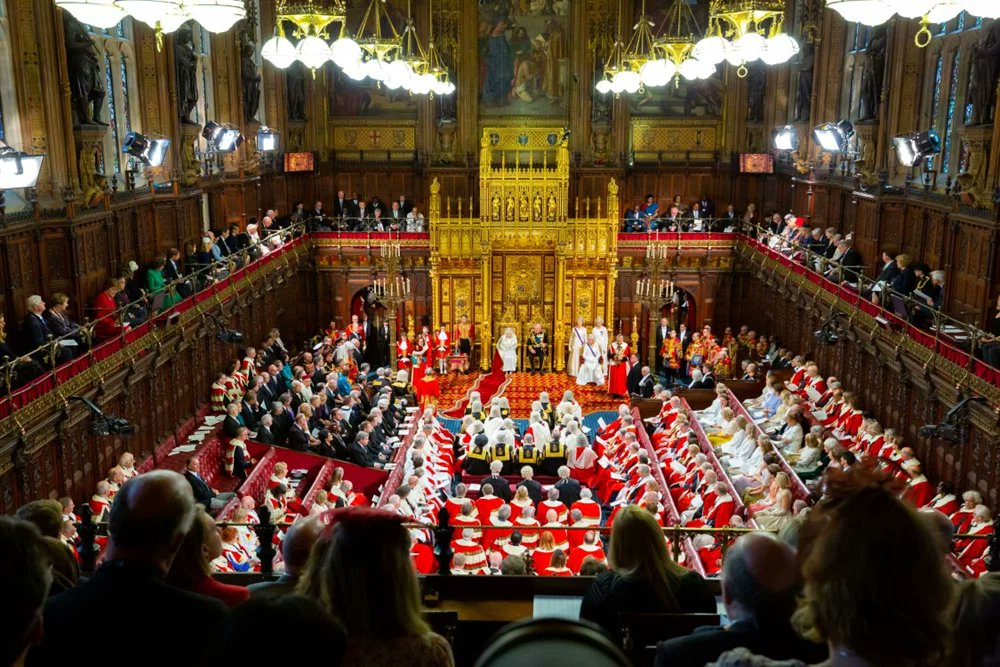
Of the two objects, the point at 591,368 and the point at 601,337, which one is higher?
the point at 601,337

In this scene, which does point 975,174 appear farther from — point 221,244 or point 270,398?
point 221,244

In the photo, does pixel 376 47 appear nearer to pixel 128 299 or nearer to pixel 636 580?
pixel 128 299

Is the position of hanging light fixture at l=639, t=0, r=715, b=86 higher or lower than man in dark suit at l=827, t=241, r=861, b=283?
higher

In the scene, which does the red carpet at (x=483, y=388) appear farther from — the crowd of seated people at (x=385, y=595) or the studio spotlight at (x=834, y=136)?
the crowd of seated people at (x=385, y=595)

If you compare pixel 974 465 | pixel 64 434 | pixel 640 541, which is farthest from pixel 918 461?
pixel 64 434

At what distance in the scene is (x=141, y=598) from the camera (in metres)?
2.94

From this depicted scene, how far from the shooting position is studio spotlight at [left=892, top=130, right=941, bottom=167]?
54.4 feet

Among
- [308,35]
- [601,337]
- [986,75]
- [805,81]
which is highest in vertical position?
[805,81]

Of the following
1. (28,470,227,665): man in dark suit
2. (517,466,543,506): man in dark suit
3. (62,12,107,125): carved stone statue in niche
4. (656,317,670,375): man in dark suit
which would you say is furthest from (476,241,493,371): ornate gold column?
(28,470,227,665): man in dark suit

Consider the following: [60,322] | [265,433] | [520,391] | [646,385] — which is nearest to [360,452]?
[265,433]

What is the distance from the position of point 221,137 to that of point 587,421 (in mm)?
11469

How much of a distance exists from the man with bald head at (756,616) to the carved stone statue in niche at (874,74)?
19.3m

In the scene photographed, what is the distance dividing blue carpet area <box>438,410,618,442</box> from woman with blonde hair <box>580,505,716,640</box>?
599 inches

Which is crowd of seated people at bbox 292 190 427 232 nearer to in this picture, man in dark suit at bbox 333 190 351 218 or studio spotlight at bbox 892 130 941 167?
man in dark suit at bbox 333 190 351 218
